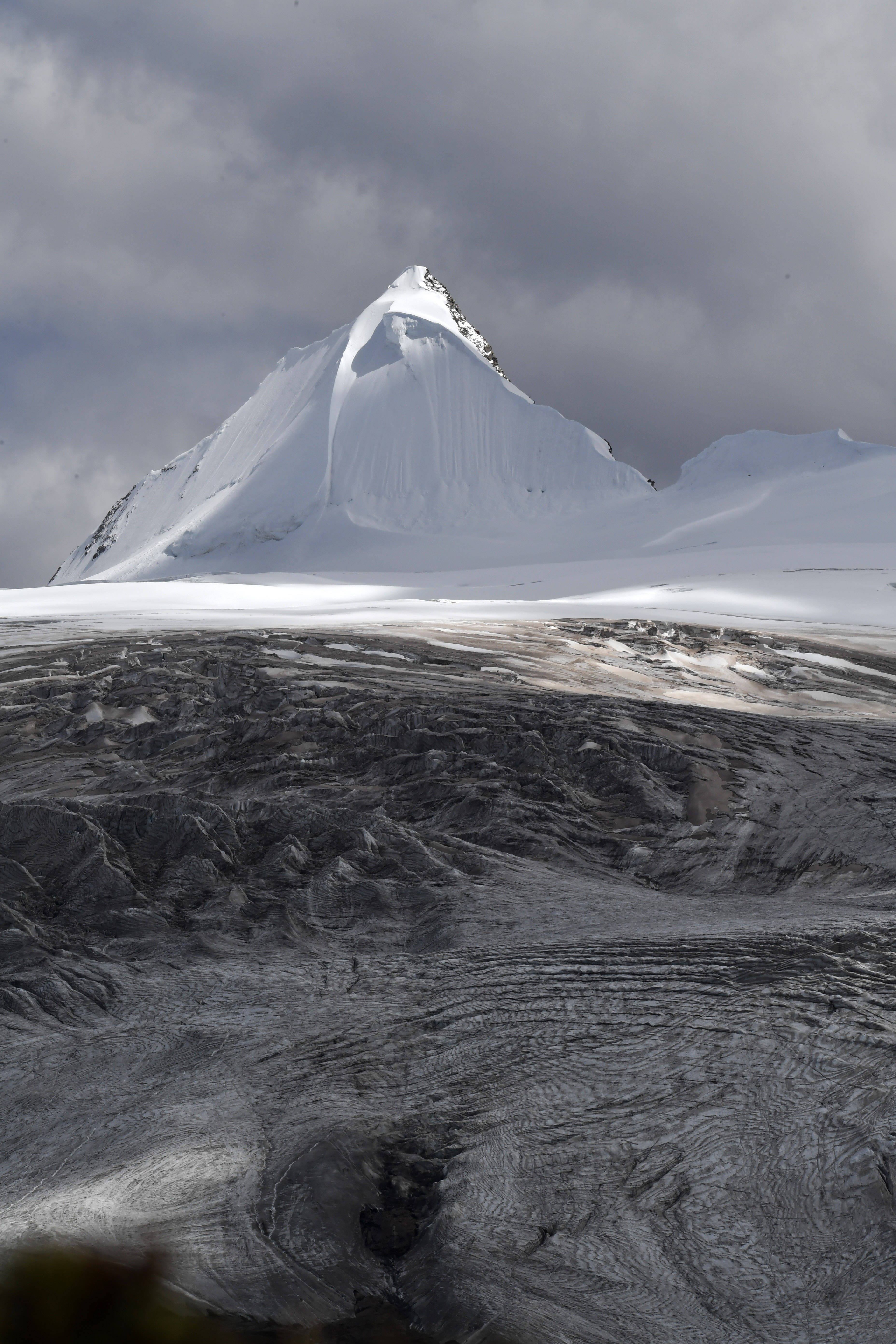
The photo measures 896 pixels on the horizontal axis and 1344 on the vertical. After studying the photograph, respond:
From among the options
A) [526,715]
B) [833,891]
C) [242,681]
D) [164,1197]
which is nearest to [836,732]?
[526,715]

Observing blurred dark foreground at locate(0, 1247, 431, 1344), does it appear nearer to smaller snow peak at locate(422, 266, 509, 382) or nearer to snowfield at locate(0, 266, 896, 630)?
snowfield at locate(0, 266, 896, 630)

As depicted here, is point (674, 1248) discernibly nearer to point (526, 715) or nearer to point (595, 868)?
point (595, 868)

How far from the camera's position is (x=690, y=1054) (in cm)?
224

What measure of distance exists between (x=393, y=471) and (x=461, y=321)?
39.8 metres

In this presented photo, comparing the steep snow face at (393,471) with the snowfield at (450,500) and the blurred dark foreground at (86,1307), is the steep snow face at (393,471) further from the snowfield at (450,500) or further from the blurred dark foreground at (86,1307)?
the blurred dark foreground at (86,1307)

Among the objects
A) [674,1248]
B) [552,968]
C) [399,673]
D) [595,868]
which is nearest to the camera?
[674,1248]

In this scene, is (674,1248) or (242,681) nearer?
(674,1248)

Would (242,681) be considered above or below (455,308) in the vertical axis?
below

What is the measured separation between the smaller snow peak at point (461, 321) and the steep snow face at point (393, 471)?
40.7 feet

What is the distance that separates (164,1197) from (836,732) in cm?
506

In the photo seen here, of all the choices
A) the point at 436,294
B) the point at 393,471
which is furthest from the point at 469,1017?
the point at 436,294

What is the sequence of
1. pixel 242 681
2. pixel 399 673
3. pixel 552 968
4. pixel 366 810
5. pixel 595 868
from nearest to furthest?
1. pixel 552 968
2. pixel 595 868
3. pixel 366 810
4. pixel 242 681
5. pixel 399 673

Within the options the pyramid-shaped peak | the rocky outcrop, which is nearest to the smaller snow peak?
the pyramid-shaped peak

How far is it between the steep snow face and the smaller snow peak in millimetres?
12401
